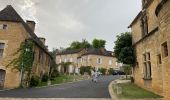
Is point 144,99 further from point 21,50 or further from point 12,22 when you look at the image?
point 12,22

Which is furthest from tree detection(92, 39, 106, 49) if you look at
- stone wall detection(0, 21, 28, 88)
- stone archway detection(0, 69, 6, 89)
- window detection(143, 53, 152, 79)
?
window detection(143, 53, 152, 79)

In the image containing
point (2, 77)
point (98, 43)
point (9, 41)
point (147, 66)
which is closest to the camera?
point (147, 66)

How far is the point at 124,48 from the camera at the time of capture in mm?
24203

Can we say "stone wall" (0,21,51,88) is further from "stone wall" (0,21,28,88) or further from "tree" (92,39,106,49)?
"tree" (92,39,106,49)

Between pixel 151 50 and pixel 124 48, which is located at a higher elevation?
pixel 124 48

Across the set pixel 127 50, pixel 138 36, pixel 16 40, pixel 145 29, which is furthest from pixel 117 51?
pixel 16 40

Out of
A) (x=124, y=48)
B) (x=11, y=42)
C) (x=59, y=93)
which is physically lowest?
(x=59, y=93)

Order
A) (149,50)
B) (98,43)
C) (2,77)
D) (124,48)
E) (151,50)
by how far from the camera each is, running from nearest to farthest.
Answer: (151,50)
(149,50)
(2,77)
(124,48)
(98,43)

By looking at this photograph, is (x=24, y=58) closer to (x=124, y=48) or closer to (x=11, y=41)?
(x=11, y=41)

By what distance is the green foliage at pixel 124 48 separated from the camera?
77.8 ft

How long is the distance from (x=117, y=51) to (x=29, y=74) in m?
11.4

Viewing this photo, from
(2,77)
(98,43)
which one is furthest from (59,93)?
(98,43)

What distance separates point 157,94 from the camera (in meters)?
15.6

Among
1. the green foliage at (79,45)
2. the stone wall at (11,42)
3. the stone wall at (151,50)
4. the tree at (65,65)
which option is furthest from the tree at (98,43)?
the stone wall at (11,42)
